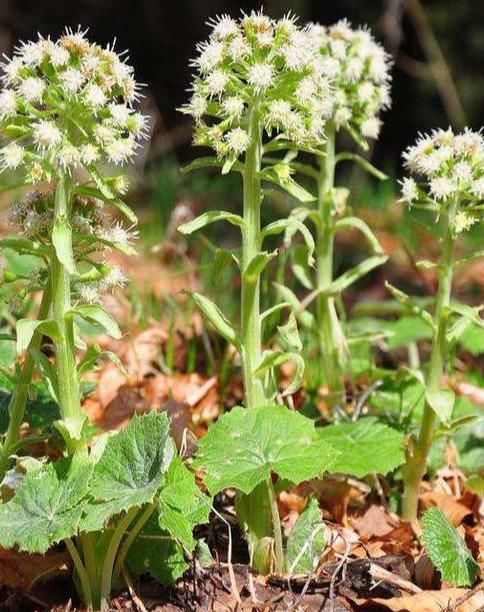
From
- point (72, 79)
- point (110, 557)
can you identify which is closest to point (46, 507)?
point (110, 557)

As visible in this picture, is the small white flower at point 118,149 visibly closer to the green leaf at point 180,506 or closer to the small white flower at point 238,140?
the small white flower at point 238,140

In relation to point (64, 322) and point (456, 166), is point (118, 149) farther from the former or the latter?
point (456, 166)

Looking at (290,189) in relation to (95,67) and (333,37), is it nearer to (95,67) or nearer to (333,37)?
(95,67)

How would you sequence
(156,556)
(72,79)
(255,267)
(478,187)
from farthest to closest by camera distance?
1. (478,187)
2. (255,267)
3. (156,556)
4. (72,79)

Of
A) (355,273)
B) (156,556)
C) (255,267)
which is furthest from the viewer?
(355,273)

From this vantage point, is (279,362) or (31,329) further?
(279,362)

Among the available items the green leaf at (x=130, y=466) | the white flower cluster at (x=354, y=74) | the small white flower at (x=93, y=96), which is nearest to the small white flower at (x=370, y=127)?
the white flower cluster at (x=354, y=74)

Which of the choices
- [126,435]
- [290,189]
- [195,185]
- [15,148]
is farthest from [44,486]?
[195,185]
